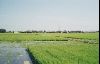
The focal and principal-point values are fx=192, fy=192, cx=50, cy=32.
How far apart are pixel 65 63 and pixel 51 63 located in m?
0.70

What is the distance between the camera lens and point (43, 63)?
31.1 feet

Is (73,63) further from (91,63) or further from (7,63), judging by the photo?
(7,63)

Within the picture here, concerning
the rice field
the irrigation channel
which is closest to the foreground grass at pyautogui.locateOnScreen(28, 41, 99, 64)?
the rice field

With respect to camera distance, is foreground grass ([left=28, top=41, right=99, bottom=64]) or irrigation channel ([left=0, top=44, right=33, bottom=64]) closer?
foreground grass ([left=28, top=41, right=99, bottom=64])

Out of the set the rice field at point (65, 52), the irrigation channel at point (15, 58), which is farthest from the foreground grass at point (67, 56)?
the irrigation channel at point (15, 58)

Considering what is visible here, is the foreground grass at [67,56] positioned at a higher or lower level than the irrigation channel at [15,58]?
higher

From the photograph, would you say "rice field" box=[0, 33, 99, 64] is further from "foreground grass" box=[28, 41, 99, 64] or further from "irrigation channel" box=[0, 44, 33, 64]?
"irrigation channel" box=[0, 44, 33, 64]

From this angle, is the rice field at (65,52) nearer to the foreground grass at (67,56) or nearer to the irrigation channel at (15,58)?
the foreground grass at (67,56)

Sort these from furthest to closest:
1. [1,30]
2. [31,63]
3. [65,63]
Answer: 1. [1,30]
2. [31,63]
3. [65,63]

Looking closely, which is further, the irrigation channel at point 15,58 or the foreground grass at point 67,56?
the irrigation channel at point 15,58

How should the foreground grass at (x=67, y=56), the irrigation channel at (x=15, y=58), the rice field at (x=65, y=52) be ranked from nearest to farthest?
the foreground grass at (x=67, y=56) → the rice field at (x=65, y=52) → the irrigation channel at (x=15, y=58)

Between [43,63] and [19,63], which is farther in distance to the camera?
[19,63]

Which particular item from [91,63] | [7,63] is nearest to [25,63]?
[7,63]

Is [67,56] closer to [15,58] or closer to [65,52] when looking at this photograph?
[65,52]
